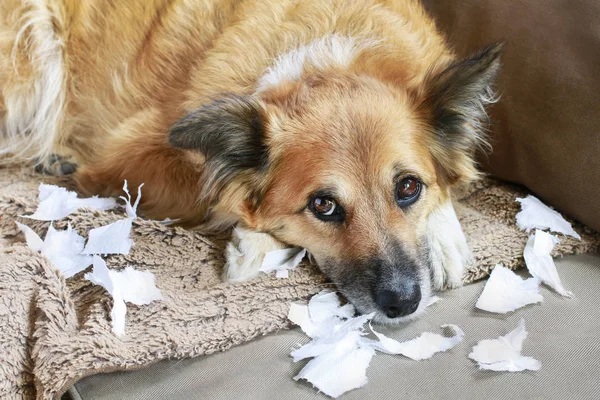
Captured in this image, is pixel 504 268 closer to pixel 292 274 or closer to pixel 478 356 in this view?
pixel 478 356

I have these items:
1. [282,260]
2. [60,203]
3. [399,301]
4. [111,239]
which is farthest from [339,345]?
[60,203]

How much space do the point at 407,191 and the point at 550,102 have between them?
646mm

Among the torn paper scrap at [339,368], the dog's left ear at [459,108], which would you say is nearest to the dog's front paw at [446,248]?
the dog's left ear at [459,108]

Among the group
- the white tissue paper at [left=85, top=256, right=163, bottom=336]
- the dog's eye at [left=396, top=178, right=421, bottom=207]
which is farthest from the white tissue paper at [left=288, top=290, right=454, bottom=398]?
the white tissue paper at [left=85, top=256, right=163, bottom=336]

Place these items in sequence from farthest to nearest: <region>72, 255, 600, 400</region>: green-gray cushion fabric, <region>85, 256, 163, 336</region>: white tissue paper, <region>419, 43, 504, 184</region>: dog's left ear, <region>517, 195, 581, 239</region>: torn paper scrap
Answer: <region>517, 195, 581, 239</region>: torn paper scrap
<region>419, 43, 504, 184</region>: dog's left ear
<region>85, 256, 163, 336</region>: white tissue paper
<region>72, 255, 600, 400</region>: green-gray cushion fabric

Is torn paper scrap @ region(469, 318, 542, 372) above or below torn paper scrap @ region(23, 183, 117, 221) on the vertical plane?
above

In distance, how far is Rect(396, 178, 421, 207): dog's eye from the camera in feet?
5.57

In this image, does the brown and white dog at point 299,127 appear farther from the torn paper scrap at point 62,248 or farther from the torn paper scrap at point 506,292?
the torn paper scrap at point 62,248

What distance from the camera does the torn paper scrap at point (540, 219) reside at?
6.10ft

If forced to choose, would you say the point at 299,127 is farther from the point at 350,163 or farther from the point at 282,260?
the point at 282,260

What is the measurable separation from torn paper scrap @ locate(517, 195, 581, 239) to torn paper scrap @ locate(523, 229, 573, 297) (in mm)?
51

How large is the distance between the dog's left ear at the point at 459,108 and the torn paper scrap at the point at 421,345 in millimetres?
559

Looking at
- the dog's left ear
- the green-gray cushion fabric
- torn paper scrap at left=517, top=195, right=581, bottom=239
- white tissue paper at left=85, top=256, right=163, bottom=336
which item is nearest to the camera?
the green-gray cushion fabric

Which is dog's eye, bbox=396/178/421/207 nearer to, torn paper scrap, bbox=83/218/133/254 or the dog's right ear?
the dog's right ear
